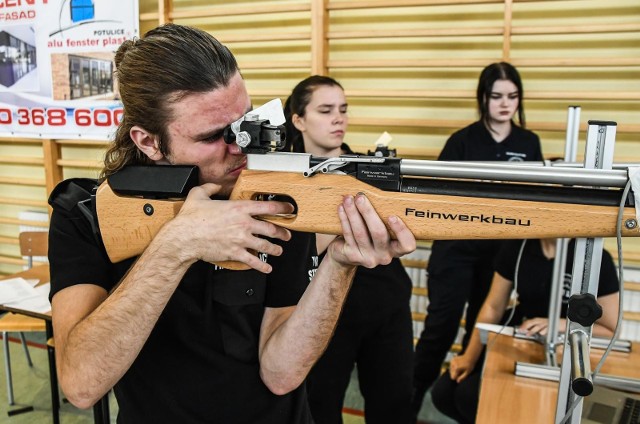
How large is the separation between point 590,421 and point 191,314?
2.97ft

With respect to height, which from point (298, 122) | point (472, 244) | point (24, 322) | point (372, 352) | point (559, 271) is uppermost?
point (298, 122)

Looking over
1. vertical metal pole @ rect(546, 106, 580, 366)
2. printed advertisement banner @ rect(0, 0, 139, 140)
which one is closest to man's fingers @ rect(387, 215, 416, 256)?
vertical metal pole @ rect(546, 106, 580, 366)

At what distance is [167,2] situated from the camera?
3.22m

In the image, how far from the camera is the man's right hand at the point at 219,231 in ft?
2.51

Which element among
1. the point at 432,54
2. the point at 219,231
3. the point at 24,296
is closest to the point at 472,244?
the point at 432,54

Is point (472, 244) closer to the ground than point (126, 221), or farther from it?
closer to the ground

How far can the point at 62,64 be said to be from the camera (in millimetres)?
3371

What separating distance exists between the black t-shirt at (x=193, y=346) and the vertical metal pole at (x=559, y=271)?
0.93m

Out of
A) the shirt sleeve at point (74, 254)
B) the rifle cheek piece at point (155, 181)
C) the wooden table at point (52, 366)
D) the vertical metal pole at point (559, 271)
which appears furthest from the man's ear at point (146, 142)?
the wooden table at point (52, 366)

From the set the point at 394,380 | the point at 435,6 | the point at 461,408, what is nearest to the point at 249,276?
the point at 394,380

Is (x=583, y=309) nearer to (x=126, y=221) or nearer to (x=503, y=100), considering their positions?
(x=126, y=221)

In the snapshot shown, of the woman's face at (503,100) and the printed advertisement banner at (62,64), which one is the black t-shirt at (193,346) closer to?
the woman's face at (503,100)

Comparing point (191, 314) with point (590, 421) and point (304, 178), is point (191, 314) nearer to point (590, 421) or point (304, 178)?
point (304, 178)

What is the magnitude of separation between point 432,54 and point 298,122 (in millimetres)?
1183
